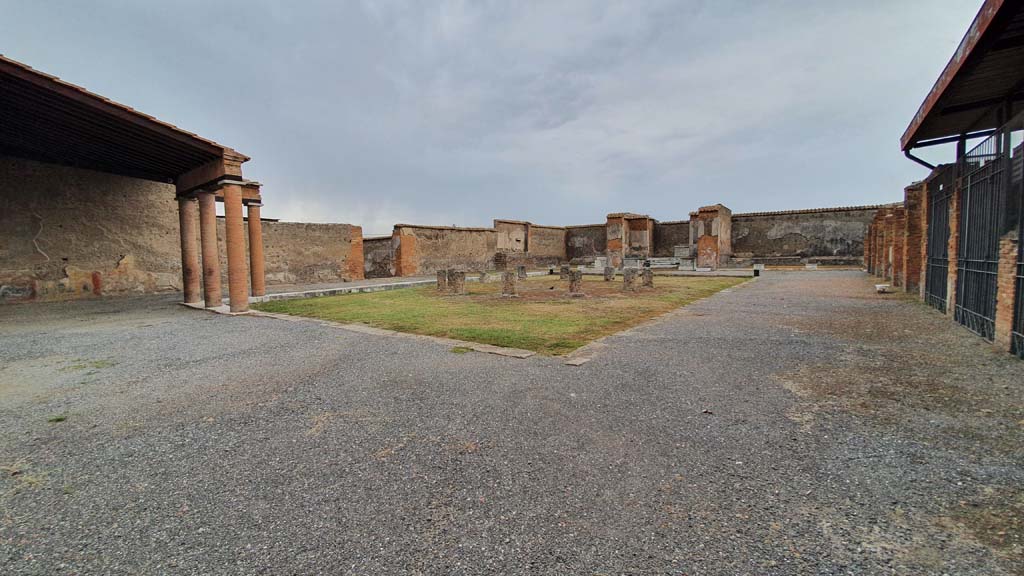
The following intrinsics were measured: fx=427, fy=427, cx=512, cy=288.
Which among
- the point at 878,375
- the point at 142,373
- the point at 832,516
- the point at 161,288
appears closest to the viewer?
the point at 832,516

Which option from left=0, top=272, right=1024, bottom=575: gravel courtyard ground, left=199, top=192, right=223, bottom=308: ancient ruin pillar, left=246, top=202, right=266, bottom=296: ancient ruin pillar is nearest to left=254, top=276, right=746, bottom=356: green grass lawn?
left=199, top=192, right=223, bottom=308: ancient ruin pillar

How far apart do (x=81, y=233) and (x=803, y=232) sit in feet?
108

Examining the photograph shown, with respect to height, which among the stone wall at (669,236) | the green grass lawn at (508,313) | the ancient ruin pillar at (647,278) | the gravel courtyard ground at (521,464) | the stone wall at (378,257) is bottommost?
the gravel courtyard ground at (521,464)

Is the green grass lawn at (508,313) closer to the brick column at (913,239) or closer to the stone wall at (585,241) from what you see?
the brick column at (913,239)

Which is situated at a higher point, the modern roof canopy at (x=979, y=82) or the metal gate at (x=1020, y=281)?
the modern roof canopy at (x=979, y=82)

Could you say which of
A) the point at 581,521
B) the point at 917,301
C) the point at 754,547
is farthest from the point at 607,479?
the point at 917,301

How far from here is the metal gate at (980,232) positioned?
17.7ft

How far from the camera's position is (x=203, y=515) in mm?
2025

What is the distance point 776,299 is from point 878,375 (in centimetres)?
680

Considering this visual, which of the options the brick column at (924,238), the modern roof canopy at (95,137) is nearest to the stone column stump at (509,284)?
the modern roof canopy at (95,137)

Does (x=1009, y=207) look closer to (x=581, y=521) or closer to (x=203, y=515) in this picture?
(x=581, y=521)

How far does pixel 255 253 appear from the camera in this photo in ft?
41.7

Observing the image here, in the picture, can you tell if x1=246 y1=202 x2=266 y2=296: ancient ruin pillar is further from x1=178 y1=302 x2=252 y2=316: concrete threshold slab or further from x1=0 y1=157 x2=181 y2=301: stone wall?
x1=0 y1=157 x2=181 y2=301: stone wall

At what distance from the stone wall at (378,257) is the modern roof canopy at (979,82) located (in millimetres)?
18476
